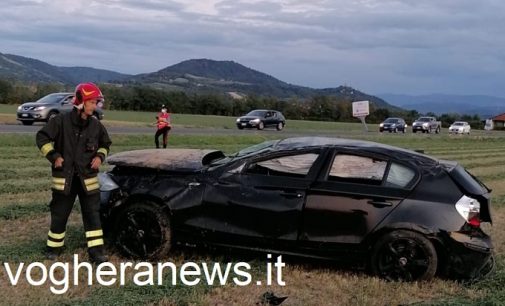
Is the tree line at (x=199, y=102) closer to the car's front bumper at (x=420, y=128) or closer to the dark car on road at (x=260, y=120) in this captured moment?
the dark car on road at (x=260, y=120)

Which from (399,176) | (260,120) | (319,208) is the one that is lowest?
(319,208)

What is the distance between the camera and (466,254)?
6121mm

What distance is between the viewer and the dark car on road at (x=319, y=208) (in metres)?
6.15

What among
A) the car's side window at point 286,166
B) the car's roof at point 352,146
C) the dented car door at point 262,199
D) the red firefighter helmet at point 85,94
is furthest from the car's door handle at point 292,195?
the red firefighter helmet at point 85,94

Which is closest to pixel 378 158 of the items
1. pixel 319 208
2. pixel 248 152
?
pixel 319 208

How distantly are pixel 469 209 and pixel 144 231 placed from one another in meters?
3.31

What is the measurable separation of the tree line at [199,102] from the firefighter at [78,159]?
5451 centimetres

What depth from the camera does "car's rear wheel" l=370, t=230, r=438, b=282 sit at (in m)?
6.11

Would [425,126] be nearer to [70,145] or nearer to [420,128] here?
[420,128]

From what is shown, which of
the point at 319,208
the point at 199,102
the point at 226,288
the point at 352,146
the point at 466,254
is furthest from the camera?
the point at 199,102

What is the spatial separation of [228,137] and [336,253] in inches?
839

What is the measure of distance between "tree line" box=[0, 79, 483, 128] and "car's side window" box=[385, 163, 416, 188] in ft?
182

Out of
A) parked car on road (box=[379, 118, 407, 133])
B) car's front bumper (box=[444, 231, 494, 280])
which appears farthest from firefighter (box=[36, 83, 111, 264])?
parked car on road (box=[379, 118, 407, 133])

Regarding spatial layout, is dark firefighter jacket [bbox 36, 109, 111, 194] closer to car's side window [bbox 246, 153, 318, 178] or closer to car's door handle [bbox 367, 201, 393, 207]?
car's side window [bbox 246, 153, 318, 178]
